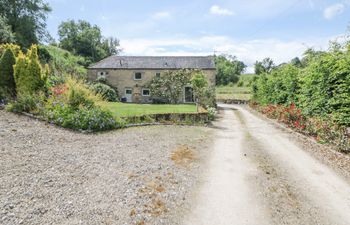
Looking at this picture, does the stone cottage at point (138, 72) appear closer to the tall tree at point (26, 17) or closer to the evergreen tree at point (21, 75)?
the tall tree at point (26, 17)

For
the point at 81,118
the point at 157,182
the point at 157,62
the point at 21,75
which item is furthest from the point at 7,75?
the point at 157,62

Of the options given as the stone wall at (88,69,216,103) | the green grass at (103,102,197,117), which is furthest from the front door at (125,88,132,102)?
the green grass at (103,102,197,117)

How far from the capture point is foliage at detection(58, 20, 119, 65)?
52.9 m

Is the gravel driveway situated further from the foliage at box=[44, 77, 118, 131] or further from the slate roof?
the slate roof

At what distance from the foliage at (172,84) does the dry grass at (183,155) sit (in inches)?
754

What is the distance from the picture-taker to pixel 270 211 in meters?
4.22

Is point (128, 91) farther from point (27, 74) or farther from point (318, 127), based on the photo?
point (318, 127)

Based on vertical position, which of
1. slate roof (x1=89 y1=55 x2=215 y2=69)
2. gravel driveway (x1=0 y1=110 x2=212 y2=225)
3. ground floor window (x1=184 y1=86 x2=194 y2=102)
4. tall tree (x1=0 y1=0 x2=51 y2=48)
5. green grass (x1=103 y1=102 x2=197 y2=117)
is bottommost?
gravel driveway (x1=0 y1=110 x2=212 y2=225)

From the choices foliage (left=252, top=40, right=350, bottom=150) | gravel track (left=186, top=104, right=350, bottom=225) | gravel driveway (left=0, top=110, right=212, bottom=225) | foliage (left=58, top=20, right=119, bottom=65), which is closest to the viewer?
gravel driveway (left=0, top=110, right=212, bottom=225)

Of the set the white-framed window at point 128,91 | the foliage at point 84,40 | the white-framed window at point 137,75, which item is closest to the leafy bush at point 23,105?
the white-framed window at point 128,91

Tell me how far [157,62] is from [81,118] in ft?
73.3

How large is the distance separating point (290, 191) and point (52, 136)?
7.25 meters

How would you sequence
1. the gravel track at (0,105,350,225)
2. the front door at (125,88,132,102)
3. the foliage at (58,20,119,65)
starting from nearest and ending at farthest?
the gravel track at (0,105,350,225) → the front door at (125,88,132,102) → the foliage at (58,20,119,65)

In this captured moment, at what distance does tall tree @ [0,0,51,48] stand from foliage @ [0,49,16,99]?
16581mm
